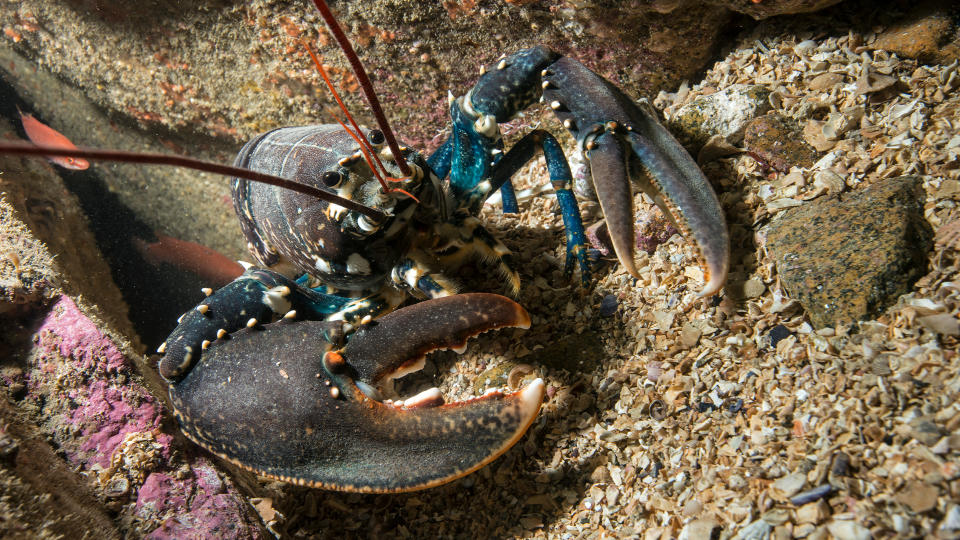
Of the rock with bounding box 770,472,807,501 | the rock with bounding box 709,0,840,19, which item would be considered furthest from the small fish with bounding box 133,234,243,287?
the rock with bounding box 770,472,807,501

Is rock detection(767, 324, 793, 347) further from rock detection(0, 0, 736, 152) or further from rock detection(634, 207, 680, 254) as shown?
rock detection(0, 0, 736, 152)

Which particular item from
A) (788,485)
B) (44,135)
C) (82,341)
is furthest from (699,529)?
(44,135)

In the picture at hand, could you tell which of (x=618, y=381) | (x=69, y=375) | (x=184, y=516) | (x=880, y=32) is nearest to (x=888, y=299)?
(x=618, y=381)

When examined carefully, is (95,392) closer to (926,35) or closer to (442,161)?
(442,161)

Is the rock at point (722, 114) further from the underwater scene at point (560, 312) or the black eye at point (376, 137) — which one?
the black eye at point (376, 137)

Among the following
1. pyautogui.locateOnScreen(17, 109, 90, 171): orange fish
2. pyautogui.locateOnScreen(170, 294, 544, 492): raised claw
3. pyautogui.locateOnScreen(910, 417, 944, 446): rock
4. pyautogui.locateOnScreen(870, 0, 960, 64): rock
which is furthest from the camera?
pyautogui.locateOnScreen(17, 109, 90, 171): orange fish

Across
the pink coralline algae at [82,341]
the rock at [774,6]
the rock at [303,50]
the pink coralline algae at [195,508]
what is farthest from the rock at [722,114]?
the pink coralline algae at [82,341]

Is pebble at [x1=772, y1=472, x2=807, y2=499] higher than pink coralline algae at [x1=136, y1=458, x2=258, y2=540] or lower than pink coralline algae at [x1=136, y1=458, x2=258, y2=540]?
lower
